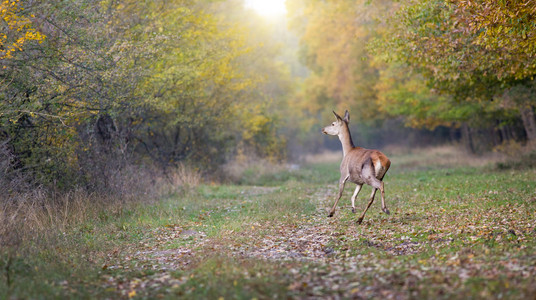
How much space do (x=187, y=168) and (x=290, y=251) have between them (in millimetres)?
13905

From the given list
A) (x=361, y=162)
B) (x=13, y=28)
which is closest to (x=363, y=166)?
(x=361, y=162)

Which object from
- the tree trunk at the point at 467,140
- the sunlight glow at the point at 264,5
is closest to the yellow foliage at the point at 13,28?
the tree trunk at the point at 467,140

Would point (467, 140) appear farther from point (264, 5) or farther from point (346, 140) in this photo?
point (346, 140)

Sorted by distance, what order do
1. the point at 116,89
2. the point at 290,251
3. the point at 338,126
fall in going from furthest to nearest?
the point at 116,89
the point at 338,126
the point at 290,251

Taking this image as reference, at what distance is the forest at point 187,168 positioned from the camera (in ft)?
24.1

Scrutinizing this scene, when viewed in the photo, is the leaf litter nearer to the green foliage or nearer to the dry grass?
Result: the dry grass

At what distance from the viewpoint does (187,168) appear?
2247 centimetres

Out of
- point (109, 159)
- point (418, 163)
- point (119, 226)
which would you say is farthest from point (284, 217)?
point (418, 163)

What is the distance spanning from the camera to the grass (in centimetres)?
647

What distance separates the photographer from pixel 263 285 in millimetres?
6625

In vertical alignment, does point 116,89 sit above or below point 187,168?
above

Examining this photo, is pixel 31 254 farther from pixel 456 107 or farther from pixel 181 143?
pixel 456 107

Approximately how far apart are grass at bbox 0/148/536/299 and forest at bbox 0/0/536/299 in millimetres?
53

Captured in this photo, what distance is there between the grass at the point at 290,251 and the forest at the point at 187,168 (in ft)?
0.17
